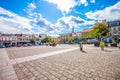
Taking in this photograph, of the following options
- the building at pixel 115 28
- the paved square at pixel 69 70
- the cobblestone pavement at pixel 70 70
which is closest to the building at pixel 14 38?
the building at pixel 115 28

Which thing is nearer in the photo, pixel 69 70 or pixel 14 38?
pixel 69 70

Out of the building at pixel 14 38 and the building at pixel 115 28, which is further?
the building at pixel 14 38

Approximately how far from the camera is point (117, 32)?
145ft

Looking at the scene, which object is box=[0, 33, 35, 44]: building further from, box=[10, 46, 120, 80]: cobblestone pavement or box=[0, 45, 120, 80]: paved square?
box=[10, 46, 120, 80]: cobblestone pavement

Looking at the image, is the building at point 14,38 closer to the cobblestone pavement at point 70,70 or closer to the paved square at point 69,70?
the paved square at point 69,70

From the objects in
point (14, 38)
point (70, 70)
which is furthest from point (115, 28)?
point (14, 38)

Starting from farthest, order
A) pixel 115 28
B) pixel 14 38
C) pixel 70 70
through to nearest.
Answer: pixel 14 38, pixel 115 28, pixel 70 70

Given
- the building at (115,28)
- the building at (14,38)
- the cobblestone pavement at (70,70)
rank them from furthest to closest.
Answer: the building at (14,38) → the building at (115,28) → the cobblestone pavement at (70,70)

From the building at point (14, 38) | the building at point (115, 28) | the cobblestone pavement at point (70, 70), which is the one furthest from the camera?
the building at point (14, 38)

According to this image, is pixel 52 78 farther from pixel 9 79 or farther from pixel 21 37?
pixel 21 37

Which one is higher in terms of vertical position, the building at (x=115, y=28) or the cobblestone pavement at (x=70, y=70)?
the building at (x=115, y=28)

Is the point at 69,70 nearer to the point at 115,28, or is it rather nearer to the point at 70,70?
the point at 70,70

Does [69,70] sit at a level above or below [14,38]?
below

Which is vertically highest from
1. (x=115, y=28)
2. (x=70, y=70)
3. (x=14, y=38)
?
(x=115, y=28)
